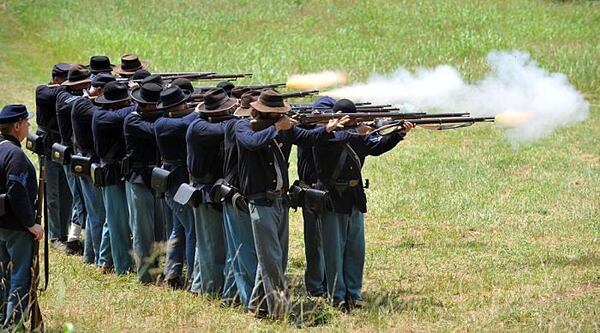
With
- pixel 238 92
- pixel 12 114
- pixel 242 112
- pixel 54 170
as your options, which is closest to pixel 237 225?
pixel 242 112

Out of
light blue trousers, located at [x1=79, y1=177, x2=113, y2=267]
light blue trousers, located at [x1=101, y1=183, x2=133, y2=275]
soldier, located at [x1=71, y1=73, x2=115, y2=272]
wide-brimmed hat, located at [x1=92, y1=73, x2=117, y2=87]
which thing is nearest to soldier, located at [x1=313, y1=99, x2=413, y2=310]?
light blue trousers, located at [x1=101, y1=183, x2=133, y2=275]

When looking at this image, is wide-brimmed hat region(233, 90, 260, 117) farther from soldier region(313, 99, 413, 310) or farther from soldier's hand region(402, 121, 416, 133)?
soldier's hand region(402, 121, 416, 133)

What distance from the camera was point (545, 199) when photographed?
50.0 ft

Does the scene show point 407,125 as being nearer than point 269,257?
No

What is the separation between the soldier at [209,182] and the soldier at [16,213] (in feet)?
6.06

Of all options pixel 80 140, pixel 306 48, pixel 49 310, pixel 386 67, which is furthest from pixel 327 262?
pixel 306 48

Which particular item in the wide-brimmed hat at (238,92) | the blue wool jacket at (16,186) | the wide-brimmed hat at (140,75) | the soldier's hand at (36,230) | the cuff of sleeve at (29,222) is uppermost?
the wide-brimmed hat at (140,75)

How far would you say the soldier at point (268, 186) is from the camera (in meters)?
9.55

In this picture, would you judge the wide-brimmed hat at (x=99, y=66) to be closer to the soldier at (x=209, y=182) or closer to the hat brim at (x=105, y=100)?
the hat brim at (x=105, y=100)

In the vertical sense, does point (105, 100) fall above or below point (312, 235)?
above

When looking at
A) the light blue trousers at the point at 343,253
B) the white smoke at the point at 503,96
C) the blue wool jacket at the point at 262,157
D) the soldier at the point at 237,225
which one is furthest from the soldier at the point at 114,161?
the white smoke at the point at 503,96

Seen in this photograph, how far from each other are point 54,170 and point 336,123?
4.97 meters

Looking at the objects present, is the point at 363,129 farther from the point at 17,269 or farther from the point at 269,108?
the point at 17,269

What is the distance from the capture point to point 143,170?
1125 centimetres
